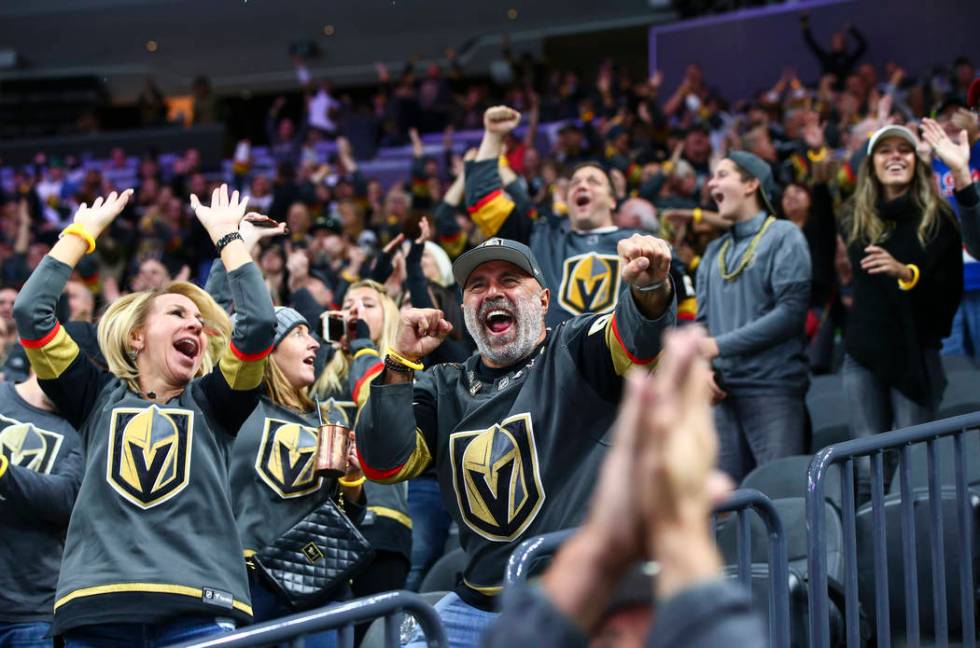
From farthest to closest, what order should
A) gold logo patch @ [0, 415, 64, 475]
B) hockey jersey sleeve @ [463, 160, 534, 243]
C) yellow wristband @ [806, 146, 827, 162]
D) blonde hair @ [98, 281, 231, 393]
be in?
yellow wristband @ [806, 146, 827, 162]
hockey jersey sleeve @ [463, 160, 534, 243]
gold logo patch @ [0, 415, 64, 475]
blonde hair @ [98, 281, 231, 393]

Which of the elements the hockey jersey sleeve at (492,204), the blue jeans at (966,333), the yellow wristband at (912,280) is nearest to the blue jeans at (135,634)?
the hockey jersey sleeve at (492,204)

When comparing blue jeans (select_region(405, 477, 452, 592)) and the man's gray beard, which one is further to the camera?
blue jeans (select_region(405, 477, 452, 592))

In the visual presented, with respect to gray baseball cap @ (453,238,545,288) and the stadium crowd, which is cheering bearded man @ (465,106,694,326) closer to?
the stadium crowd

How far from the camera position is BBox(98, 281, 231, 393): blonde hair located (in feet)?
11.5

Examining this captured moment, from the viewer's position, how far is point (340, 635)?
8.05ft

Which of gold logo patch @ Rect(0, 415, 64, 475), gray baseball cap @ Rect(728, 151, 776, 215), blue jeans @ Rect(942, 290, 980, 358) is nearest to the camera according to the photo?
gold logo patch @ Rect(0, 415, 64, 475)

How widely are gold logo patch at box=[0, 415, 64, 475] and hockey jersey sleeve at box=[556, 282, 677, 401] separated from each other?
1.70 m

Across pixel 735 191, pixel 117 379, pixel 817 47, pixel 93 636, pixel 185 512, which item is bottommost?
pixel 93 636

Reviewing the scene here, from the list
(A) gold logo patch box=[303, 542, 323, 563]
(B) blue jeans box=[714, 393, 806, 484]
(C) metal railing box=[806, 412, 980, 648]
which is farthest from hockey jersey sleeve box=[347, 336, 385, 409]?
(C) metal railing box=[806, 412, 980, 648]

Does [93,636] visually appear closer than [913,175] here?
Yes

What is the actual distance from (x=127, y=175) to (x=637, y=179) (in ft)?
32.5

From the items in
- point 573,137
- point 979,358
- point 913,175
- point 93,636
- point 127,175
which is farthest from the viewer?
point 127,175

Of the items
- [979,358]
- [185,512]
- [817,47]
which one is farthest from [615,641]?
[817,47]

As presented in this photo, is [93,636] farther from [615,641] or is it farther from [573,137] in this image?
[573,137]
